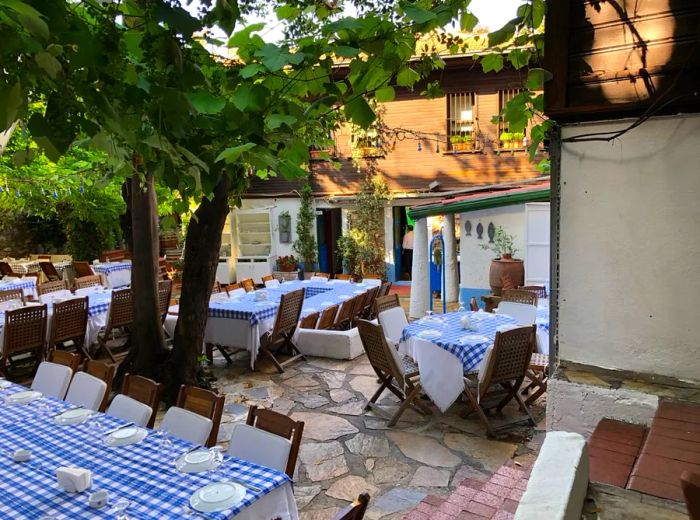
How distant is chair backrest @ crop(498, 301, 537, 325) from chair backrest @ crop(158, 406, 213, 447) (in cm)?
415

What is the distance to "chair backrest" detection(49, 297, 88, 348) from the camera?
6539mm

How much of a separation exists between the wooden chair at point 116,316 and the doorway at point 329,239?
7.91m

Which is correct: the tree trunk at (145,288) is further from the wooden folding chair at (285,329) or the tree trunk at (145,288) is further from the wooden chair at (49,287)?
the wooden chair at (49,287)

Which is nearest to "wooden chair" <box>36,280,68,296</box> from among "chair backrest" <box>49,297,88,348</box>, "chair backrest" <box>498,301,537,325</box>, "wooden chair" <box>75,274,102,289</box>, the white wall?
"wooden chair" <box>75,274,102,289</box>

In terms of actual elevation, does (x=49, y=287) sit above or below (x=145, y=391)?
above

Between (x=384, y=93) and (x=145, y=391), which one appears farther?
(x=145, y=391)

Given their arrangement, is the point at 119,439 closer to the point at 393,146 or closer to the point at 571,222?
the point at 571,222

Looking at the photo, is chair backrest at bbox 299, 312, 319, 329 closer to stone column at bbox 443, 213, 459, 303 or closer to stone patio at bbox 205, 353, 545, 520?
stone patio at bbox 205, 353, 545, 520

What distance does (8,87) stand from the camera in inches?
47.6

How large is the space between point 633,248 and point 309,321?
5658mm

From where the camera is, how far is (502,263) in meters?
9.24

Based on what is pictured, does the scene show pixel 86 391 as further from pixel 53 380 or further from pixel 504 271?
pixel 504 271

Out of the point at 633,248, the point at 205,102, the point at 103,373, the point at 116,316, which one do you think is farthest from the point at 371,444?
the point at 116,316

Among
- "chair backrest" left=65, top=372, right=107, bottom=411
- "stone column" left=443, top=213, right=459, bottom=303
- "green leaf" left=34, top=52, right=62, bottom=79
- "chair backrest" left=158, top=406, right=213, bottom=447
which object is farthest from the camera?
"stone column" left=443, top=213, right=459, bottom=303
